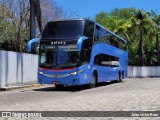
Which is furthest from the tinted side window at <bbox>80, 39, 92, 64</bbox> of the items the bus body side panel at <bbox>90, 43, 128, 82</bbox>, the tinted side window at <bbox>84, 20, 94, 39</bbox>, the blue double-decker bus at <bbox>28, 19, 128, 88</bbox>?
the bus body side panel at <bbox>90, 43, 128, 82</bbox>

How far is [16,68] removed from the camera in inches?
1001

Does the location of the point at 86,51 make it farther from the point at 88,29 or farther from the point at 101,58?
the point at 101,58

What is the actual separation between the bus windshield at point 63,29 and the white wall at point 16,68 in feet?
10.3

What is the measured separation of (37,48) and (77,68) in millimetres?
2861

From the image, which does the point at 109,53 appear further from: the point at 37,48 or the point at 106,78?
the point at 37,48

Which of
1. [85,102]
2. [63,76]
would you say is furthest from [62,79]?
[85,102]

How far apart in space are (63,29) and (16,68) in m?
5.00

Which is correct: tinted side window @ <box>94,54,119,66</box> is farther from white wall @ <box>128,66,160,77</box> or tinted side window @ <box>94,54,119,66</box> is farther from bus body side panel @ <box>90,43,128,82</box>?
white wall @ <box>128,66,160,77</box>

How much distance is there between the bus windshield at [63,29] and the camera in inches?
875

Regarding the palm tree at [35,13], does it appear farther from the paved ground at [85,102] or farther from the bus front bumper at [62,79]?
the paved ground at [85,102]

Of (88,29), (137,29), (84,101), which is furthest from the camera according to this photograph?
(137,29)

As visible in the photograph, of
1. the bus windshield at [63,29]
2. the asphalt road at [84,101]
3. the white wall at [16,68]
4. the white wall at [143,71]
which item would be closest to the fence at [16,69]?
the white wall at [16,68]

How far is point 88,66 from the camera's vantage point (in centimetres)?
2327

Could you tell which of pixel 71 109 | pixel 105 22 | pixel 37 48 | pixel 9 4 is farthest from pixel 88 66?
pixel 105 22
